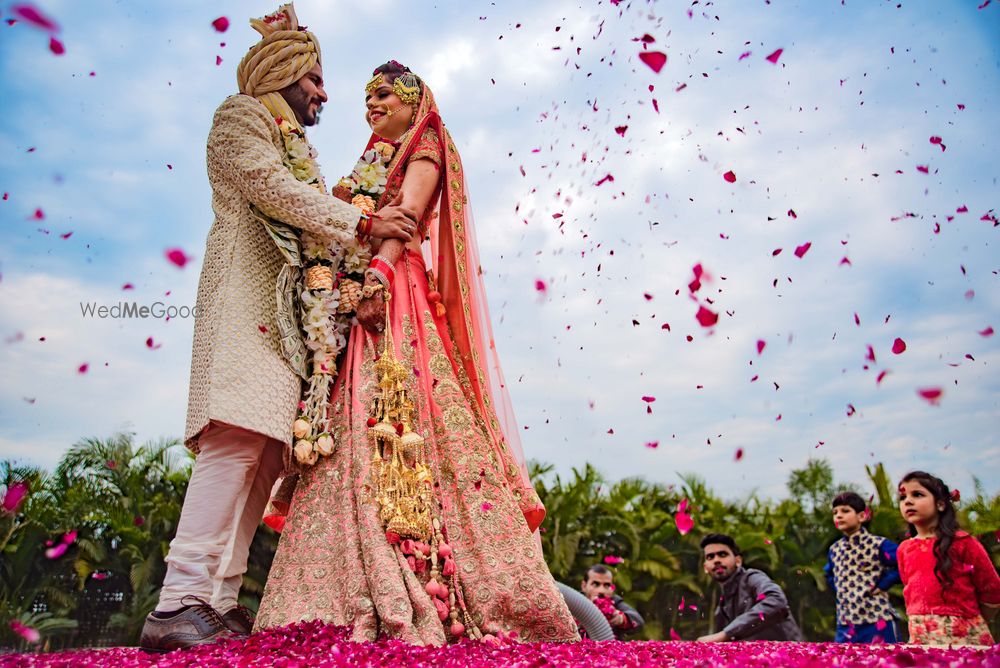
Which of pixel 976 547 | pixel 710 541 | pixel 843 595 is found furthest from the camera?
pixel 710 541

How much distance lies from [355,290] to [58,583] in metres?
8.11

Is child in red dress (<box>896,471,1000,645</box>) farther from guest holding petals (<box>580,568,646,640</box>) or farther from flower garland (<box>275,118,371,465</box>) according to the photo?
flower garland (<box>275,118,371,465</box>)

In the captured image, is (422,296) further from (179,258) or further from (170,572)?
(170,572)

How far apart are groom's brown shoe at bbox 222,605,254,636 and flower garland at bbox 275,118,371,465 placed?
590mm

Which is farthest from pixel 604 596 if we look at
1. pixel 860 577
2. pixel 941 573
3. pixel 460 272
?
pixel 460 272

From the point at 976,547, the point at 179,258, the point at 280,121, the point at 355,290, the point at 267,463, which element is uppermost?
the point at 280,121

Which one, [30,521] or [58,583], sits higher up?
[30,521]

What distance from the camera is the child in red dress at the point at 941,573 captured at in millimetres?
4477

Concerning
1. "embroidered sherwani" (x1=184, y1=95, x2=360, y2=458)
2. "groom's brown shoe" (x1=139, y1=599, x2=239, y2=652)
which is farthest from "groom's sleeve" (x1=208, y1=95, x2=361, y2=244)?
"groom's brown shoe" (x1=139, y1=599, x2=239, y2=652)

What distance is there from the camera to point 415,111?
379 cm

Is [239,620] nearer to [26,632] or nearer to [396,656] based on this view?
[26,632]

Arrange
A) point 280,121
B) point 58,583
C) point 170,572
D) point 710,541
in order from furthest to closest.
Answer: point 58,583, point 710,541, point 280,121, point 170,572

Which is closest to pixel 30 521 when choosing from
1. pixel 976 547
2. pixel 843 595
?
pixel 843 595

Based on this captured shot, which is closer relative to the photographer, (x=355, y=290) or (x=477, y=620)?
(x=477, y=620)
